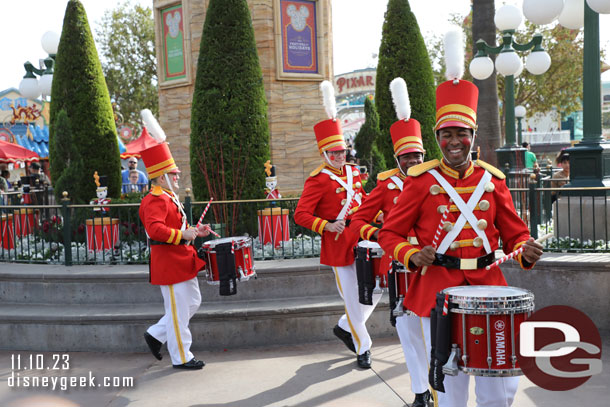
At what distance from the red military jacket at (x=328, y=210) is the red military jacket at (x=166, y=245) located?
122 centimetres

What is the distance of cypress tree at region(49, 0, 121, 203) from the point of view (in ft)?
39.5

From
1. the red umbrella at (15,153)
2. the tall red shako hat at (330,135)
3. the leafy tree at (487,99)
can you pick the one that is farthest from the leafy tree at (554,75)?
the tall red shako hat at (330,135)

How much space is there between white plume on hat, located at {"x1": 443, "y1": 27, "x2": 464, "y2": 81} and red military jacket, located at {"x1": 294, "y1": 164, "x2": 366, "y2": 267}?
2.62 m

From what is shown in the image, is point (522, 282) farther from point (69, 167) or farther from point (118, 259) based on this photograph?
point (69, 167)

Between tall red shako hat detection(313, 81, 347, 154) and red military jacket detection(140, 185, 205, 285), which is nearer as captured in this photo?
red military jacket detection(140, 185, 205, 285)

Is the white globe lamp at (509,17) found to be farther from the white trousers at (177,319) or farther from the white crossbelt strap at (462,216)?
the white crossbelt strap at (462,216)

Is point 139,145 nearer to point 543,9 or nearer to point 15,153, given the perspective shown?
point 15,153

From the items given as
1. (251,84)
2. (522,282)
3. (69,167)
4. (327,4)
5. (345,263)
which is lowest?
(522,282)

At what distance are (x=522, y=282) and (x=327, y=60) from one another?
692 cm

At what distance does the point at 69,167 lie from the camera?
11445 mm

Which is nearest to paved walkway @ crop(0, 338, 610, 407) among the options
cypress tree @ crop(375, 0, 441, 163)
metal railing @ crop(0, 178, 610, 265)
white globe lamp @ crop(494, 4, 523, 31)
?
metal railing @ crop(0, 178, 610, 265)

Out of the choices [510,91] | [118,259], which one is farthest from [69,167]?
[510,91]

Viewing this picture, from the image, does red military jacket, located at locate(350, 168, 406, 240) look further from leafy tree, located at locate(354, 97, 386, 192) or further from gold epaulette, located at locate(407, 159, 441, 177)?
leafy tree, located at locate(354, 97, 386, 192)

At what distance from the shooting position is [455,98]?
162 inches
